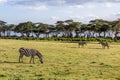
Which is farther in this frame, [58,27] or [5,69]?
[58,27]

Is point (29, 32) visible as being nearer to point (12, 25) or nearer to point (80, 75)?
point (12, 25)

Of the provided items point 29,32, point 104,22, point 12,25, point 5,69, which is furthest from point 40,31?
point 5,69

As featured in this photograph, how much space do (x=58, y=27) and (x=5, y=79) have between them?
11509cm

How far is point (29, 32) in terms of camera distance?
433ft

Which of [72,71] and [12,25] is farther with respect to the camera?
[12,25]

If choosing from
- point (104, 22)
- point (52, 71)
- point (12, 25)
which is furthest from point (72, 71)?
point (12, 25)

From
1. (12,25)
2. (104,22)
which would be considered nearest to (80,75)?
(104,22)

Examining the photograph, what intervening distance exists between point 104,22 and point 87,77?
109357mm

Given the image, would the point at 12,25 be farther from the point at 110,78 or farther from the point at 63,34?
the point at 110,78

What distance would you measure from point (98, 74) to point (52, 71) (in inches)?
110

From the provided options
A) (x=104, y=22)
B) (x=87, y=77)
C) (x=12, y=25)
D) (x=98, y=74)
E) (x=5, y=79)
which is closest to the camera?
(x=5, y=79)

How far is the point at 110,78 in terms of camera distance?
65.8 feet

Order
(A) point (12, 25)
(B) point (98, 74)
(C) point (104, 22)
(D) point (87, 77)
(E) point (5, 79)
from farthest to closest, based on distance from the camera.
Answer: (A) point (12, 25)
(C) point (104, 22)
(B) point (98, 74)
(D) point (87, 77)
(E) point (5, 79)

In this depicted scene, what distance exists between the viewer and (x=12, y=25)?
141m
